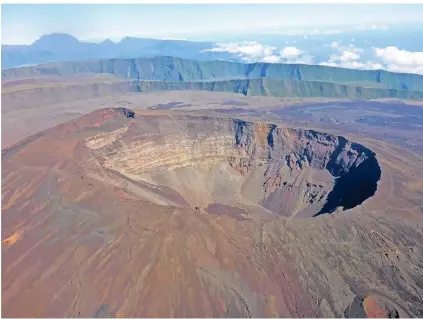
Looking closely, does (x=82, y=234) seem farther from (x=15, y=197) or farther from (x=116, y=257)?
(x=15, y=197)

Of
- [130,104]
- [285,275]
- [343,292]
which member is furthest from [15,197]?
[130,104]

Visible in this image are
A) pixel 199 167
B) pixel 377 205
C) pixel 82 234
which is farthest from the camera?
pixel 199 167

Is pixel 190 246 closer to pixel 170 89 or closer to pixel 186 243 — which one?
pixel 186 243

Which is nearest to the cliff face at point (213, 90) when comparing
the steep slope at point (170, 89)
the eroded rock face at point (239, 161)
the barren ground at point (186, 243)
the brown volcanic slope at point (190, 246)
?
the steep slope at point (170, 89)

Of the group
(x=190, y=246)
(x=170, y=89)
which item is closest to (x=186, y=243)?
(x=190, y=246)

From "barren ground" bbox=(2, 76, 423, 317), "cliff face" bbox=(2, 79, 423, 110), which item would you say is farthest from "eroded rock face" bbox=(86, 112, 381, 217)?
"cliff face" bbox=(2, 79, 423, 110)

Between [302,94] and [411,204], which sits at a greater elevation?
[411,204]

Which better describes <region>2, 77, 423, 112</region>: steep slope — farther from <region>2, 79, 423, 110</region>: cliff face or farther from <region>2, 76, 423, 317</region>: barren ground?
<region>2, 76, 423, 317</region>: barren ground
